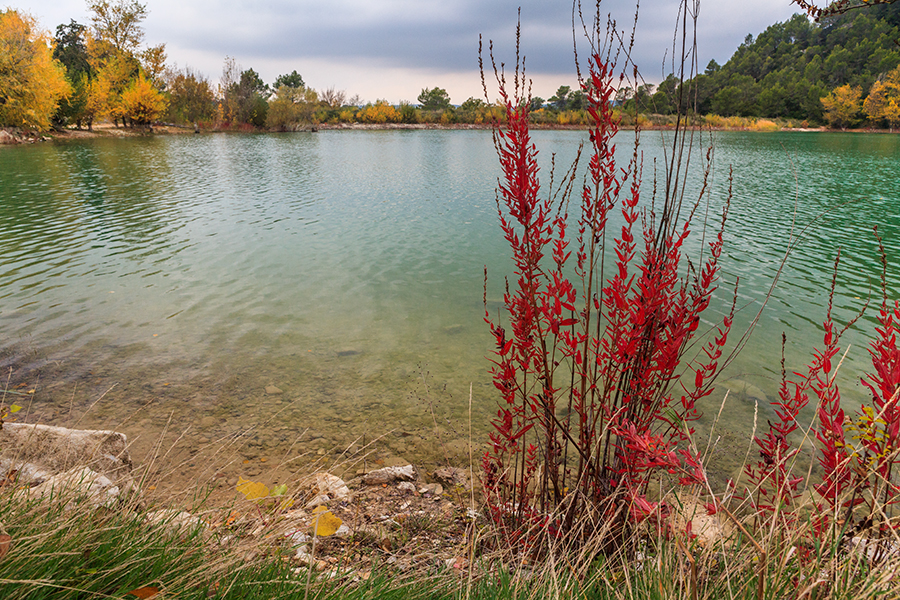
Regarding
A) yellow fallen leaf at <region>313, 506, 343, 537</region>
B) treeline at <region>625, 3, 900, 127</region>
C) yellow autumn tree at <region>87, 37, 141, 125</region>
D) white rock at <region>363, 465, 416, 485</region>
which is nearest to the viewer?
yellow fallen leaf at <region>313, 506, 343, 537</region>

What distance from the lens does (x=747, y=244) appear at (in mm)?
10914

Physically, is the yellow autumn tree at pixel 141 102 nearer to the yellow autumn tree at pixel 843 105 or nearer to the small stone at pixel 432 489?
the small stone at pixel 432 489

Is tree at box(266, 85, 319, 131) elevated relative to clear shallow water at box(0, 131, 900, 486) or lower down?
elevated

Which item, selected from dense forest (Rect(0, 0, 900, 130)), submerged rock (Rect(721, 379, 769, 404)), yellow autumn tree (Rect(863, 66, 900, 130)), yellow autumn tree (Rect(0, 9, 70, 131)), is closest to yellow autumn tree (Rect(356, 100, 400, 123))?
dense forest (Rect(0, 0, 900, 130))

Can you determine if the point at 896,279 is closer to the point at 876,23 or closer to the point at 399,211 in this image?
the point at 399,211

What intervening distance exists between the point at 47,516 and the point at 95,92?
56507mm

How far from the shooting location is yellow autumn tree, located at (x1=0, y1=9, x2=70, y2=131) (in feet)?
104

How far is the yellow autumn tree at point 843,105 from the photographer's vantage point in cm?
6826

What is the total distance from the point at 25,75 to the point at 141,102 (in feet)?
53.5

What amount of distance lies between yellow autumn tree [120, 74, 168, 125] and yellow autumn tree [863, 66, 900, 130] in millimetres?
90750

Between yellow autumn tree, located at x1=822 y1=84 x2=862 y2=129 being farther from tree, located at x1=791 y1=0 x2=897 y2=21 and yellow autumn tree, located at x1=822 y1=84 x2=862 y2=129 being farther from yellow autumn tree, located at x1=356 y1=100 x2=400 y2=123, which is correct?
tree, located at x1=791 y1=0 x2=897 y2=21

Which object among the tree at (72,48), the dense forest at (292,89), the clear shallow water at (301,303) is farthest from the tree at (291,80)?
the clear shallow water at (301,303)

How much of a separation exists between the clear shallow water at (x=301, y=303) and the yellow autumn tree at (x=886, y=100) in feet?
218

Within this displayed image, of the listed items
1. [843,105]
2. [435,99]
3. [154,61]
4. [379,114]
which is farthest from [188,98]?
[843,105]
